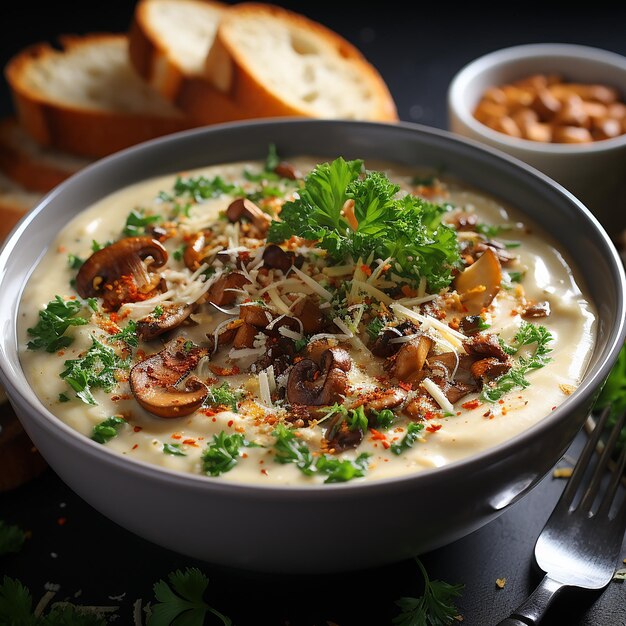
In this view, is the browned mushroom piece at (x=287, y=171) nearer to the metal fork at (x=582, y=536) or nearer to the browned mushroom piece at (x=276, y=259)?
the browned mushroom piece at (x=276, y=259)

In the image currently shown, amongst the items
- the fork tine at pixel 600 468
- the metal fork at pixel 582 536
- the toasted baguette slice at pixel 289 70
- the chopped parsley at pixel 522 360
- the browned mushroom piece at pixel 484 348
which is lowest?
the metal fork at pixel 582 536

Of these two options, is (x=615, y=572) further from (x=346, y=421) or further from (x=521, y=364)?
(x=346, y=421)

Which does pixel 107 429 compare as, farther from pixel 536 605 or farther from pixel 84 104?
pixel 84 104

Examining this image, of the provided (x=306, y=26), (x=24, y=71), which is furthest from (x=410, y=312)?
(x=24, y=71)

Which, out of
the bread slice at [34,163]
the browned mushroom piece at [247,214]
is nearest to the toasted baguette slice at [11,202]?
the bread slice at [34,163]

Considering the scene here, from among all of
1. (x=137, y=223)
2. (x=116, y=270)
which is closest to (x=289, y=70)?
(x=137, y=223)

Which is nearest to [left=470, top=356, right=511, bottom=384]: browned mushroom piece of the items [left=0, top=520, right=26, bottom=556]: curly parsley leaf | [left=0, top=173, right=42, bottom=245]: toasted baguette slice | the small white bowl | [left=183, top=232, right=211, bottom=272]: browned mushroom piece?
[left=183, top=232, right=211, bottom=272]: browned mushroom piece
